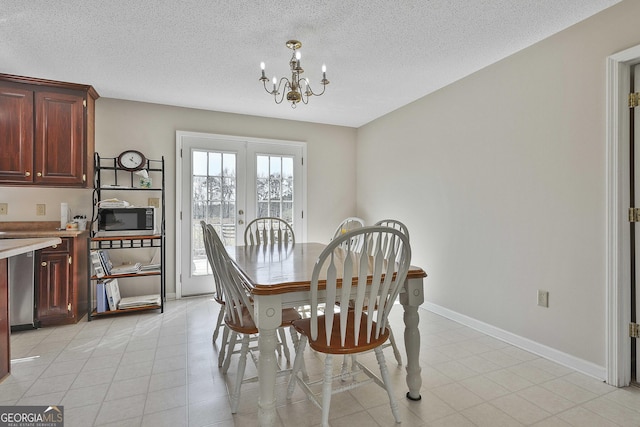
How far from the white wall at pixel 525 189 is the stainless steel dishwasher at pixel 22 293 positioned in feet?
12.4

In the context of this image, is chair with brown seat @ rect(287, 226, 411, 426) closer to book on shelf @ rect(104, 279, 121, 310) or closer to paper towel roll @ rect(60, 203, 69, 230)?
book on shelf @ rect(104, 279, 121, 310)

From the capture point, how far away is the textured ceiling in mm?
2010

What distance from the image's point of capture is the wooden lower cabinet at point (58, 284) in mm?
2904

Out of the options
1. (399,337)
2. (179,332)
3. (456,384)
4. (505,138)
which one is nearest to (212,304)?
(179,332)

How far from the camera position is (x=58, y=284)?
2957 millimetres

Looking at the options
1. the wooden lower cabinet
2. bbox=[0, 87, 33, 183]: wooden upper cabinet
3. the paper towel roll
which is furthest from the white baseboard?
bbox=[0, 87, 33, 183]: wooden upper cabinet

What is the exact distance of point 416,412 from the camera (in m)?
1.72

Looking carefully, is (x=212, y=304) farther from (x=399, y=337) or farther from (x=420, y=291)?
(x=420, y=291)

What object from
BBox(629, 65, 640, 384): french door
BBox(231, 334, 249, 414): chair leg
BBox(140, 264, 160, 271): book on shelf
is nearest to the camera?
BBox(231, 334, 249, 414): chair leg

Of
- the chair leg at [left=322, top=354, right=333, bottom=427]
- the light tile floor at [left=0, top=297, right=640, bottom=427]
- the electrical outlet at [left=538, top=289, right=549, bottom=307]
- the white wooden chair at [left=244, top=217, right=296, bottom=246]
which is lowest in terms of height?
the light tile floor at [left=0, top=297, right=640, bottom=427]

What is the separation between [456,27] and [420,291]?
1.83 meters

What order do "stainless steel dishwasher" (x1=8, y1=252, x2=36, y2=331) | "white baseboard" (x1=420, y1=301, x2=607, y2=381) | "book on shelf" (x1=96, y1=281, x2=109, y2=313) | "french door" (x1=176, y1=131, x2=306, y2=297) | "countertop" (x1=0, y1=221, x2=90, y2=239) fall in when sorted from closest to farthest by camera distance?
"white baseboard" (x1=420, y1=301, x2=607, y2=381) < "stainless steel dishwasher" (x1=8, y1=252, x2=36, y2=331) < "countertop" (x1=0, y1=221, x2=90, y2=239) < "book on shelf" (x1=96, y1=281, x2=109, y2=313) < "french door" (x1=176, y1=131, x2=306, y2=297)

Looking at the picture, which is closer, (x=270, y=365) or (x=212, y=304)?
(x=270, y=365)

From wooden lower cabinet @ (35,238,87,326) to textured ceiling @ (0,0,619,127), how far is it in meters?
1.65
